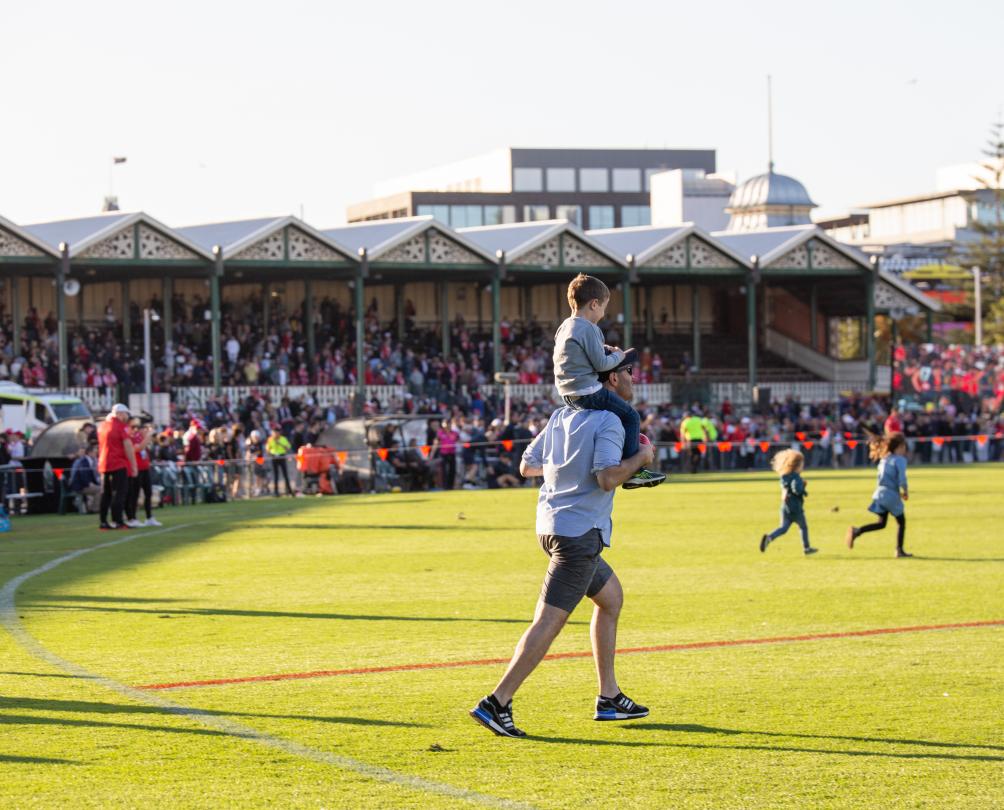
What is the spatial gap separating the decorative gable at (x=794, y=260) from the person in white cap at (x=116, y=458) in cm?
3896

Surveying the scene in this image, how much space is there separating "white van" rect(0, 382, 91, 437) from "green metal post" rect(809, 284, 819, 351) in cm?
3091

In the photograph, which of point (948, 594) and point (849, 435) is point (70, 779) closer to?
point (948, 594)

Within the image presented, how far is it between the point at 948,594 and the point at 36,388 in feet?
113

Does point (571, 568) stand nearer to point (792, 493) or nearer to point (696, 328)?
point (792, 493)

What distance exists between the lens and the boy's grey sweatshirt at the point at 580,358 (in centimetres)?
816

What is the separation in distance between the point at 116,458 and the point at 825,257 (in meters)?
41.2

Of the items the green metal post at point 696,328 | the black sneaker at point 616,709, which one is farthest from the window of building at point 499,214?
the black sneaker at point 616,709

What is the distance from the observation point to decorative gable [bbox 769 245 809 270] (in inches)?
2347

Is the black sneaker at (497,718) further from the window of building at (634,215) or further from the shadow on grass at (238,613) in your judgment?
the window of building at (634,215)

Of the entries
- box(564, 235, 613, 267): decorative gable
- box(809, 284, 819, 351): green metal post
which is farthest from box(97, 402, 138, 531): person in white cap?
box(809, 284, 819, 351): green metal post

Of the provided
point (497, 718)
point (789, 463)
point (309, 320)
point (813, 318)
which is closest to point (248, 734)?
point (497, 718)

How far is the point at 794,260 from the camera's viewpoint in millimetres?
60062

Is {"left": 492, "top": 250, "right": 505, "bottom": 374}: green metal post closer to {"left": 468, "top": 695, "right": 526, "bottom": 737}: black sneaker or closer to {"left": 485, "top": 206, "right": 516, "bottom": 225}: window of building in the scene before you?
{"left": 468, "top": 695, "right": 526, "bottom": 737}: black sneaker

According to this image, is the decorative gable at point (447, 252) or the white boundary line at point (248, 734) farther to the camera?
the decorative gable at point (447, 252)
